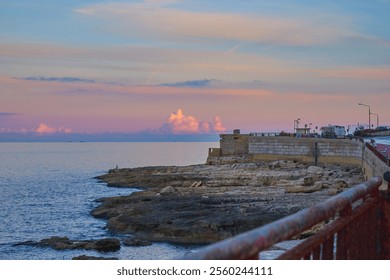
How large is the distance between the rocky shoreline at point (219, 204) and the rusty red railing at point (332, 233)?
19986 millimetres

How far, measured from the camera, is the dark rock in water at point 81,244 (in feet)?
87.9

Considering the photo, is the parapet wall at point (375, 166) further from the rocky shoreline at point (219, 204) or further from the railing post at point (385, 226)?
the railing post at point (385, 226)

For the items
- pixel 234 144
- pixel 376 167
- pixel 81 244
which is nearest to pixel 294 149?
pixel 234 144

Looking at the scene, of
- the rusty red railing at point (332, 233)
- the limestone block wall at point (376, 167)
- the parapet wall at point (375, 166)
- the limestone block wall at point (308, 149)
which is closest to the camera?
the rusty red railing at point (332, 233)

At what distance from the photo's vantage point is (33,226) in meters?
39.0

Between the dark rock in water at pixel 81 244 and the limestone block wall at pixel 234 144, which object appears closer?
the dark rock in water at pixel 81 244

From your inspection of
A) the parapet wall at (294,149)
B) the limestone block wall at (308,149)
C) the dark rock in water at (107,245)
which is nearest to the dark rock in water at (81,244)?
the dark rock in water at (107,245)

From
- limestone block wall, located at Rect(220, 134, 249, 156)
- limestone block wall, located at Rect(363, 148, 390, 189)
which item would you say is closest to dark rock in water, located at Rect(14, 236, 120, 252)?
limestone block wall, located at Rect(363, 148, 390, 189)

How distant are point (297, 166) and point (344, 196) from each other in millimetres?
59198

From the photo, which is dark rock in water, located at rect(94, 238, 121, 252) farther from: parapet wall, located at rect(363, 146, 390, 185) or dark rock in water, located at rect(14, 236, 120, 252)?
parapet wall, located at rect(363, 146, 390, 185)

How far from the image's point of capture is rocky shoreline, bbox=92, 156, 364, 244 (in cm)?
2847

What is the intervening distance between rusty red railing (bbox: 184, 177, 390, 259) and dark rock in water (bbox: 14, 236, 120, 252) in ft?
68.5
